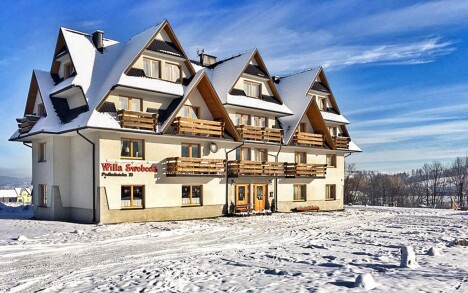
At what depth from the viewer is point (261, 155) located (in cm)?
3028

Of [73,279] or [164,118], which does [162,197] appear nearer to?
[164,118]

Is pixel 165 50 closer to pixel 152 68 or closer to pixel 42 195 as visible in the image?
pixel 152 68

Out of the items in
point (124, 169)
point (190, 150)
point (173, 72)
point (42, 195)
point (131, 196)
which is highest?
point (173, 72)

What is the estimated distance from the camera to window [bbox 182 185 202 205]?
25.4 metres

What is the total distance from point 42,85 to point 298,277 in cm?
2229

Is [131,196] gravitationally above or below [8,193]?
above

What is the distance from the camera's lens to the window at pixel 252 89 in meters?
30.2

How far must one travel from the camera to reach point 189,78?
86.6 feet

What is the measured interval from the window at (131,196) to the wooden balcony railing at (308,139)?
13581 mm

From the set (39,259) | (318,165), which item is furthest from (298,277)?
(318,165)

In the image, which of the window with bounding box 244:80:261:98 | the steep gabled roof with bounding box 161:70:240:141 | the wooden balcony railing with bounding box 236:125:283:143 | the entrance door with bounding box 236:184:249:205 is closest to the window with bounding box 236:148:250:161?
the wooden balcony railing with bounding box 236:125:283:143

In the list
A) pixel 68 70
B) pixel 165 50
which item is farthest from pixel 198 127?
pixel 68 70

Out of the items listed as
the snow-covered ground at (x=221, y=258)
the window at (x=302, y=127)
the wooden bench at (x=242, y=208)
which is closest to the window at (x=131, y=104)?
the snow-covered ground at (x=221, y=258)

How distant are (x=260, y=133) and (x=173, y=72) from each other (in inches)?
299
